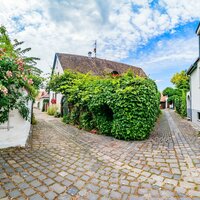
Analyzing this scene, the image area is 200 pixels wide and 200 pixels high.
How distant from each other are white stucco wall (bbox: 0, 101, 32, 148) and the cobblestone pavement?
253 mm

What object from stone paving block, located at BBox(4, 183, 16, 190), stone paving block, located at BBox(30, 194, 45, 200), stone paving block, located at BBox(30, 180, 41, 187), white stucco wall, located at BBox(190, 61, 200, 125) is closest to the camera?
stone paving block, located at BBox(30, 194, 45, 200)

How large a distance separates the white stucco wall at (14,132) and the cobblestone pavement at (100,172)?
0.83 feet

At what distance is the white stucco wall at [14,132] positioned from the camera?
185 inches

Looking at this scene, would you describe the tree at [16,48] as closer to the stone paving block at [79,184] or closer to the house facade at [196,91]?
the stone paving block at [79,184]

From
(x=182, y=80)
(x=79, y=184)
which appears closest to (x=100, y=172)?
(x=79, y=184)

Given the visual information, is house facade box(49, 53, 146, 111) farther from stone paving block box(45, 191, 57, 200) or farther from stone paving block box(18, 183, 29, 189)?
stone paving block box(45, 191, 57, 200)

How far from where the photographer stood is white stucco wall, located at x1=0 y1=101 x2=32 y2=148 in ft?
15.4

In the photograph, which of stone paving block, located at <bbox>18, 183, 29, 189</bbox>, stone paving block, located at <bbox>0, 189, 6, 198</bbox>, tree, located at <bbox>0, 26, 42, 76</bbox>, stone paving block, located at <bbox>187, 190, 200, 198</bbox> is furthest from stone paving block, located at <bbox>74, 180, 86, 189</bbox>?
tree, located at <bbox>0, 26, 42, 76</bbox>

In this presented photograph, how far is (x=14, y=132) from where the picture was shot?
190 inches

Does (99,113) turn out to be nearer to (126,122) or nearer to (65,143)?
(126,122)

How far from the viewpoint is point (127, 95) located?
19.4 feet

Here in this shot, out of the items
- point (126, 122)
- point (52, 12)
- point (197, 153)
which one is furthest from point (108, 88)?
point (52, 12)

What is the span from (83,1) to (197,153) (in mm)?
7926

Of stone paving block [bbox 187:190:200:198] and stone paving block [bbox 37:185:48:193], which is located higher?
stone paving block [bbox 187:190:200:198]
